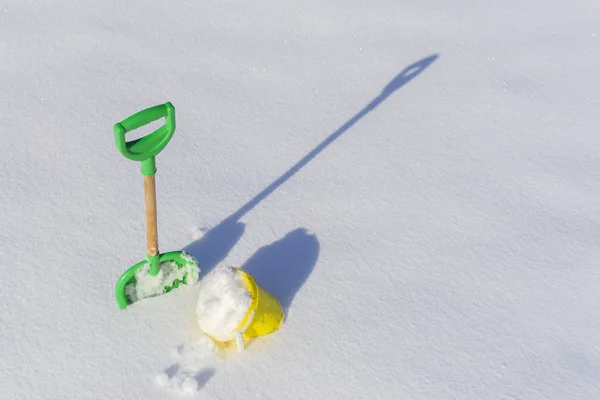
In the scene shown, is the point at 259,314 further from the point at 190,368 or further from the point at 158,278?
the point at 158,278

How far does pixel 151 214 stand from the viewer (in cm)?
217

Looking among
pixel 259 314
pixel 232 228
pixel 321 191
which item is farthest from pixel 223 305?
pixel 321 191

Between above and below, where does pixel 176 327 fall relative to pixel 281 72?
below

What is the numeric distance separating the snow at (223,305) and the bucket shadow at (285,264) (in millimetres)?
305

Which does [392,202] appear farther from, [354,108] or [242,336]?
[242,336]

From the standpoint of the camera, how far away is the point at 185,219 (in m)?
2.64

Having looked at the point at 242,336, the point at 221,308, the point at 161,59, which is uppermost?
the point at 161,59

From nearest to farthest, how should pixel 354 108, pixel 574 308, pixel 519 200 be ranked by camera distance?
1. pixel 574 308
2. pixel 519 200
3. pixel 354 108

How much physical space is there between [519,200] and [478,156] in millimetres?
295

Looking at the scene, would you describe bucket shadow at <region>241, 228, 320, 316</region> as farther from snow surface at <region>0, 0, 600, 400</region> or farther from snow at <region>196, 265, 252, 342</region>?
snow at <region>196, 265, 252, 342</region>

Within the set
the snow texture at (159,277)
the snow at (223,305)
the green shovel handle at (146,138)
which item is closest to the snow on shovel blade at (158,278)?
the snow texture at (159,277)

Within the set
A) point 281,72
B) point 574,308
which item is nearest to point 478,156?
point 574,308

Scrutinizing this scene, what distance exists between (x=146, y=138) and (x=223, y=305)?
0.57 metres

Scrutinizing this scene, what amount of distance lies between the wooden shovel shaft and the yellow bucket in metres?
0.29
